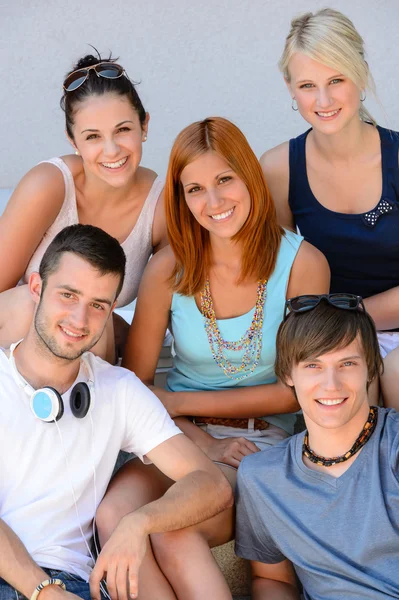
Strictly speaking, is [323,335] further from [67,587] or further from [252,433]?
[67,587]

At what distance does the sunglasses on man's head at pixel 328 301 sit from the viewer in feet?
7.83

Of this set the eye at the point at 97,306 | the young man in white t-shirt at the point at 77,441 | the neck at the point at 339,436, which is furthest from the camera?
the eye at the point at 97,306

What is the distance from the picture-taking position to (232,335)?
2775 millimetres

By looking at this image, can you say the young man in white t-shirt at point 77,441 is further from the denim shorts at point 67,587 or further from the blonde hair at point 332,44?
the blonde hair at point 332,44

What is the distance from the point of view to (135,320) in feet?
9.21

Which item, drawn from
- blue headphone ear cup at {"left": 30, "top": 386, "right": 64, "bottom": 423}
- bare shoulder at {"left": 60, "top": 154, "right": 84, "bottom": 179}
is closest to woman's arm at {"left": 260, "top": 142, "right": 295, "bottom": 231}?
bare shoulder at {"left": 60, "top": 154, "right": 84, "bottom": 179}

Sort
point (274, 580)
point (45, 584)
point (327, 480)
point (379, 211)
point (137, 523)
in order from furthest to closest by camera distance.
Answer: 1. point (379, 211)
2. point (274, 580)
3. point (327, 480)
4. point (137, 523)
5. point (45, 584)

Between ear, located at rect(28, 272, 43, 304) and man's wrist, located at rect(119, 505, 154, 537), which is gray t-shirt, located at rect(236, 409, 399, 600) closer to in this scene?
man's wrist, located at rect(119, 505, 154, 537)

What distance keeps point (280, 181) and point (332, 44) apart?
1.56 feet

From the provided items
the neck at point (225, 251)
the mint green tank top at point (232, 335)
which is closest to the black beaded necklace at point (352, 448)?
the mint green tank top at point (232, 335)

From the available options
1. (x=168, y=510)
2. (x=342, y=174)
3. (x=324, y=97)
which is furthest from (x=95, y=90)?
A: (x=168, y=510)

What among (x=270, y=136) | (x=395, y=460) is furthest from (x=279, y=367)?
(x=270, y=136)

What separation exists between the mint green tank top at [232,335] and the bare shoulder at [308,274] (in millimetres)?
19

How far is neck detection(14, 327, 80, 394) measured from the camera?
2.38 meters
